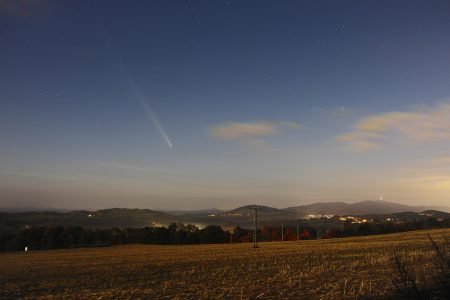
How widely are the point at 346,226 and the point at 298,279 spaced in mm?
119893

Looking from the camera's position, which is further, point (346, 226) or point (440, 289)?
point (346, 226)

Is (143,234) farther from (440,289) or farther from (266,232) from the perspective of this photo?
(440,289)

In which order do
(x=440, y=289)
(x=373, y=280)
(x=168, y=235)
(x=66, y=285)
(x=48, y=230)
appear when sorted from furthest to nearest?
(x=168, y=235), (x=48, y=230), (x=66, y=285), (x=373, y=280), (x=440, y=289)

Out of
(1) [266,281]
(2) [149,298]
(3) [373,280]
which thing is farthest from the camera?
(1) [266,281]

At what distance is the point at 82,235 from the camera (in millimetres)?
110250

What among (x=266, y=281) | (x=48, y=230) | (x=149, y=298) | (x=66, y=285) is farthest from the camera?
(x=48, y=230)

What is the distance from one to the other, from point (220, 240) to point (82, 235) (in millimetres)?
35694

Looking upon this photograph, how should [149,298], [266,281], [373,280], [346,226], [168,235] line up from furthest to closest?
[346,226] → [168,235] → [266,281] → [373,280] → [149,298]

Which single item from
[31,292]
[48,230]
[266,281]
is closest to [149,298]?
[266,281]

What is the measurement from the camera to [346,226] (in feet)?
445

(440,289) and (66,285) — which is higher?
(440,289)

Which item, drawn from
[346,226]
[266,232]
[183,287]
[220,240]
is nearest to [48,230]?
[220,240]

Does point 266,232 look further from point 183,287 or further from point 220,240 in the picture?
point 183,287

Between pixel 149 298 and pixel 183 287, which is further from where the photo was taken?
pixel 183 287
